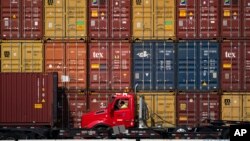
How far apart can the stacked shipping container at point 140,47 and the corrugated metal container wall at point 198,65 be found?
4 centimetres

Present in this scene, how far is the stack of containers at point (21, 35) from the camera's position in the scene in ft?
78.6

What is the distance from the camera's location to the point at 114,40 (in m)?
24.0

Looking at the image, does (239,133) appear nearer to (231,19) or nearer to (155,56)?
(155,56)

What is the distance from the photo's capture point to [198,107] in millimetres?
23781

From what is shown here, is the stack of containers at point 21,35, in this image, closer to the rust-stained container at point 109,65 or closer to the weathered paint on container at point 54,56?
the weathered paint on container at point 54,56

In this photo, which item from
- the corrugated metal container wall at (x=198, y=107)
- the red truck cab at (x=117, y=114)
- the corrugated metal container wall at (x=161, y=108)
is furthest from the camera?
the corrugated metal container wall at (x=198, y=107)

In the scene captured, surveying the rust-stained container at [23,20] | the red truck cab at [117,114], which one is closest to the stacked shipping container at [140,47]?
the rust-stained container at [23,20]

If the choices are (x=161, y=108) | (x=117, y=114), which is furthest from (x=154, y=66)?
(x=117, y=114)

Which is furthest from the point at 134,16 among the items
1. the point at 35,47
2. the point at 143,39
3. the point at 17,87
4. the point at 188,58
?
the point at 17,87

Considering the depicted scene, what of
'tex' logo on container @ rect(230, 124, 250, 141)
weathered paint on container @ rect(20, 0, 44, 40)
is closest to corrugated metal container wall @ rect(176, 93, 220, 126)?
weathered paint on container @ rect(20, 0, 44, 40)

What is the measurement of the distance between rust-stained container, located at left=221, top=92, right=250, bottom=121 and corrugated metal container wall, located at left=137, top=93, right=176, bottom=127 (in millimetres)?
2204

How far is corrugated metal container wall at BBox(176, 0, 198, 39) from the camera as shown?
23953mm

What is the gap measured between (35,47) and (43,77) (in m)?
2.55

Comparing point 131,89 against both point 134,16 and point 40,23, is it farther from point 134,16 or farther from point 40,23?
point 40,23
